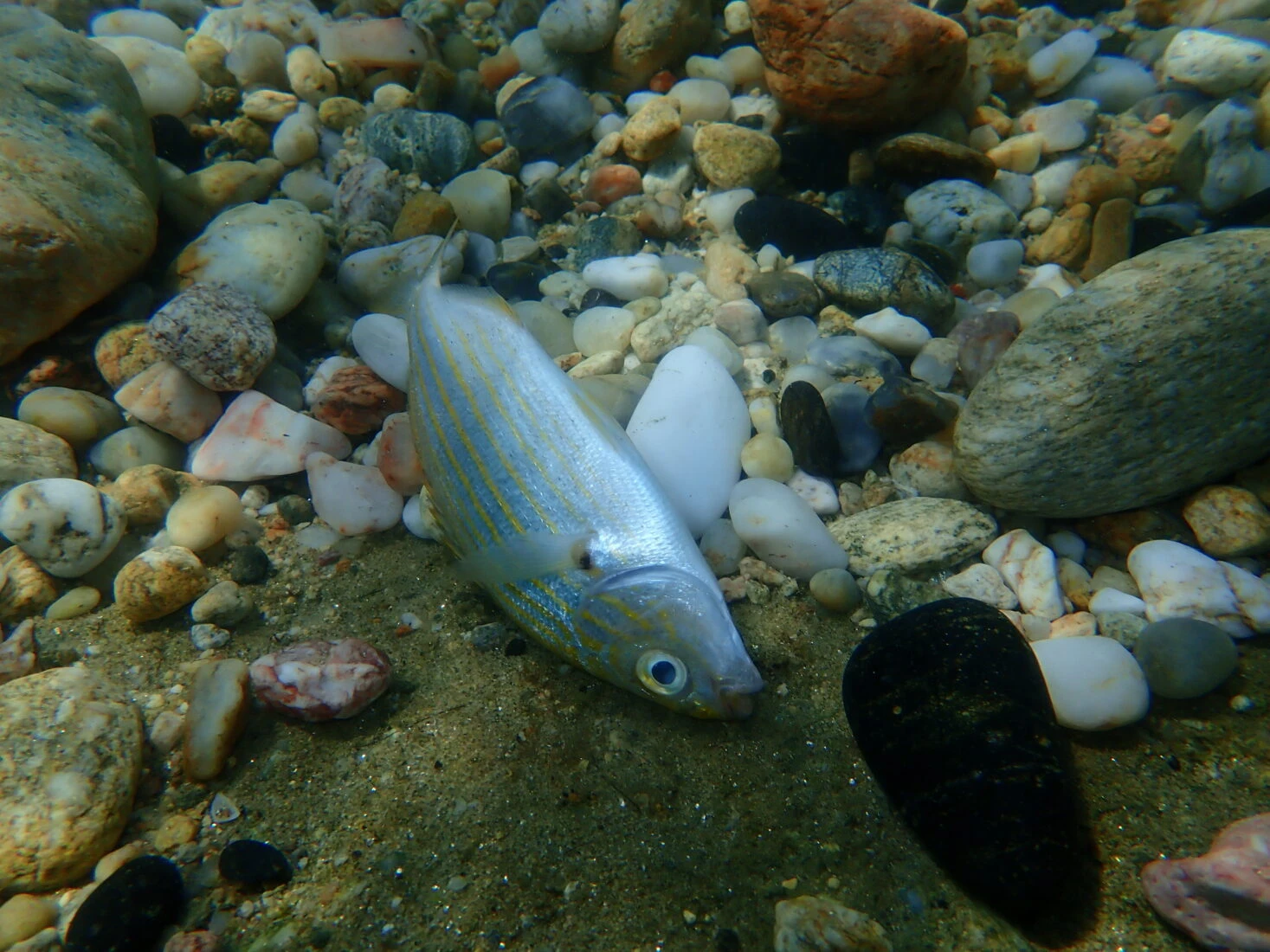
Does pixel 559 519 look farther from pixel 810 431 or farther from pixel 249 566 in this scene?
pixel 249 566

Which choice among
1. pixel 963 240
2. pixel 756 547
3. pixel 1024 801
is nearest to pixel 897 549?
pixel 756 547

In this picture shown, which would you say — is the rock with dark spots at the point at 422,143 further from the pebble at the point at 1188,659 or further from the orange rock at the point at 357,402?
the pebble at the point at 1188,659

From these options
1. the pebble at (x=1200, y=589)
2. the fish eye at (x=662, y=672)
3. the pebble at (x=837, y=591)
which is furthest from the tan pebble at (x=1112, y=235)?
the fish eye at (x=662, y=672)

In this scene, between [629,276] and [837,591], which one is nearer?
[837,591]

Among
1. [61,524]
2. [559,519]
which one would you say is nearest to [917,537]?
[559,519]

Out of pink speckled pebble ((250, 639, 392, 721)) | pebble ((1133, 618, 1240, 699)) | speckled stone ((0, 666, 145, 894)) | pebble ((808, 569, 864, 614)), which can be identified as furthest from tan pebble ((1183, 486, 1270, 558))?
speckled stone ((0, 666, 145, 894))

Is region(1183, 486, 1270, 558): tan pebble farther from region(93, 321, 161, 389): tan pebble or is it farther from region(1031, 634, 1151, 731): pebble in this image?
region(93, 321, 161, 389): tan pebble

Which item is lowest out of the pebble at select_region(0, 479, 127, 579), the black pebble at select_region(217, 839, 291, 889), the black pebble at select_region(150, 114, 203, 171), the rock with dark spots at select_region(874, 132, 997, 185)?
the black pebble at select_region(217, 839, 291, 889)
